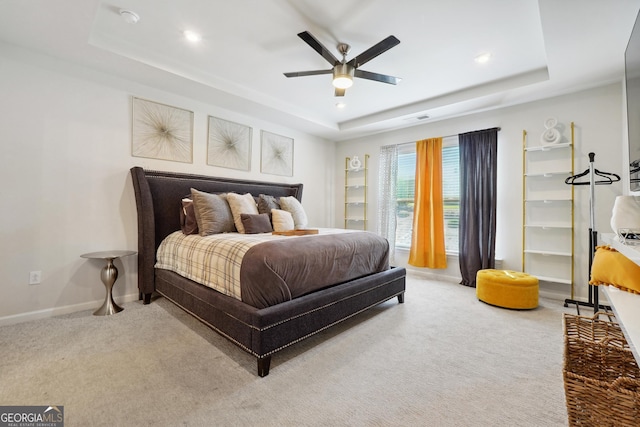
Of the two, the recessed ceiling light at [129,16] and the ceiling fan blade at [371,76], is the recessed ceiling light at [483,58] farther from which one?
the recessed ceiling light at [129,16]

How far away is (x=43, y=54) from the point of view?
2598 millimetres

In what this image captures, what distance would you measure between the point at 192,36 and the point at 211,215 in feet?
5.71

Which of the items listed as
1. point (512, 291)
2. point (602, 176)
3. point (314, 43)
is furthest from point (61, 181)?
point (602, 176)

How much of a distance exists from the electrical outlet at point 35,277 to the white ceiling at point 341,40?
6.92 ft

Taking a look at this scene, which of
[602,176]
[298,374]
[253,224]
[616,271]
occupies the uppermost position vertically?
[602,176]

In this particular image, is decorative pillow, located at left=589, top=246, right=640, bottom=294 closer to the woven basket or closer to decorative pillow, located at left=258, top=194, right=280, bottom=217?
the woven basket

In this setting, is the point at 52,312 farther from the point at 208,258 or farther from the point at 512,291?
the point at 512,291

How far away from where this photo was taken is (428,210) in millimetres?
4410

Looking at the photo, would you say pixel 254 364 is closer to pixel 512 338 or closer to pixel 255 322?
pixel 255 322

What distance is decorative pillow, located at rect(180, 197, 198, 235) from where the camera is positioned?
119 inches

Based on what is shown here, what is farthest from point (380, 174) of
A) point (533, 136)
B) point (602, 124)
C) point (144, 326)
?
point (144, 326)

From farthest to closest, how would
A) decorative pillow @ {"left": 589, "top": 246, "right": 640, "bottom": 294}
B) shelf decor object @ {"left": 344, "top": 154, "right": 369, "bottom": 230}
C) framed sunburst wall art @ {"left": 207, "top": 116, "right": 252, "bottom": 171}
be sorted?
shelf decor object @ {"left": 344, "top": 154, "right": 369, "bottom": 230} → framed sunburst wall art @ {"left": 207, "top": 116, "right": 252, "bottom": 171} → decorative pillow @ {"left": 589, "top": 246, "right": 640, "bottom": 294}

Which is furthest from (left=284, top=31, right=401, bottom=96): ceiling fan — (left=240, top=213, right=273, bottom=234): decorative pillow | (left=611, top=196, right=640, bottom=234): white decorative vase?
(left=611, top=196, right=640, bottom=234): white decorative vase

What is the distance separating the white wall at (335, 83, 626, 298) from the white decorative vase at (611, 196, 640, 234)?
2126 millimetres
